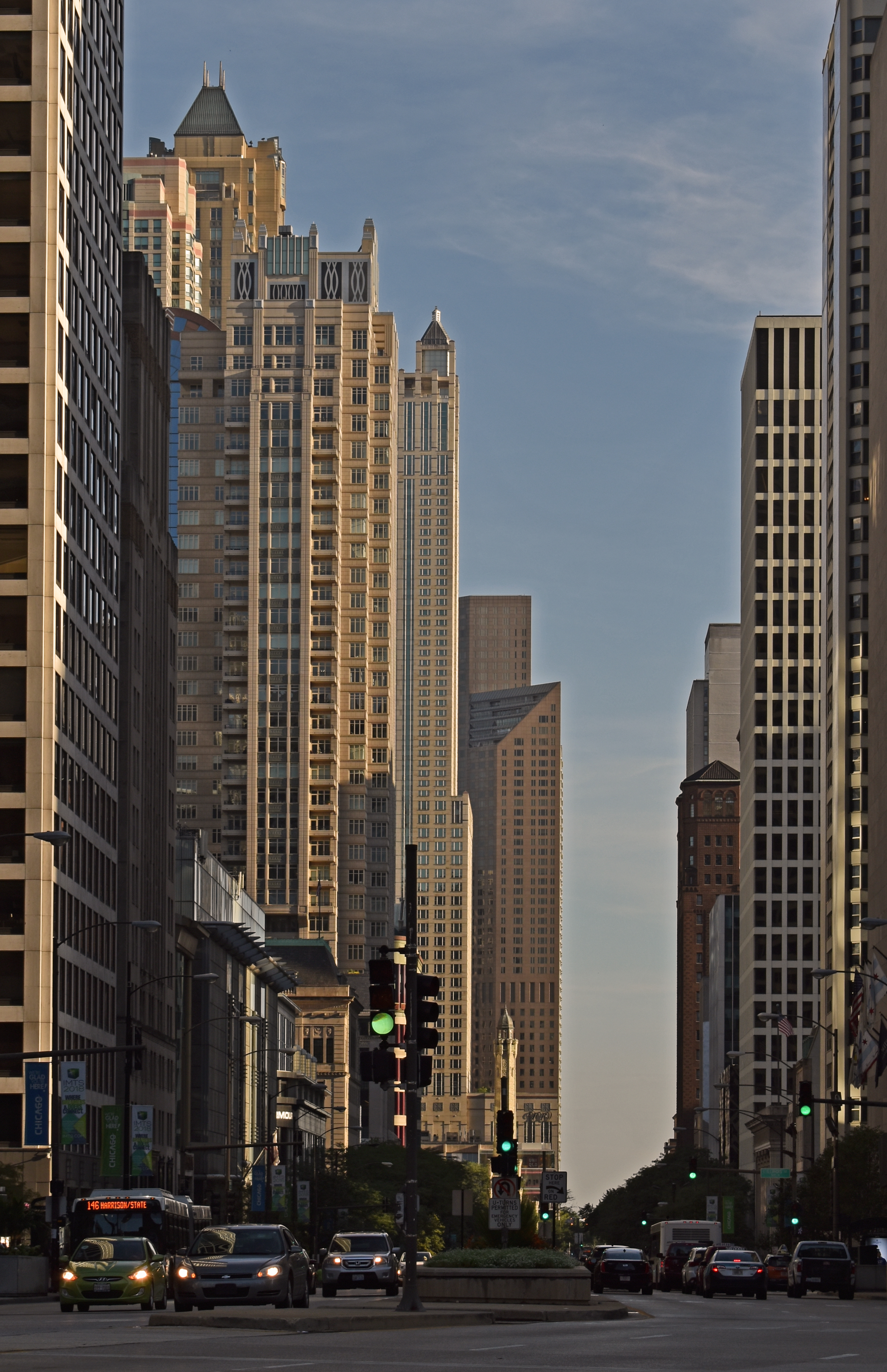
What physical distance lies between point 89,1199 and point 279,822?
13195 cm

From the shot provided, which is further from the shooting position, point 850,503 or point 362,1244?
point 850,503

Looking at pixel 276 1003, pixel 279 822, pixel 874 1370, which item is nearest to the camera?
pixel 874 1370

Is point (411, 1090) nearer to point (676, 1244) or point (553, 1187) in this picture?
point (553, 1187)

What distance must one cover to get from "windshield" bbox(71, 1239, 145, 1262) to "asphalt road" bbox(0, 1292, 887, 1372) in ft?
14.1

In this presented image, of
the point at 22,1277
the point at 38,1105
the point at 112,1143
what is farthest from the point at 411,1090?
→ the point at 112,1143

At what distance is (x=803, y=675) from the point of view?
196 m

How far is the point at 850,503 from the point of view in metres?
150

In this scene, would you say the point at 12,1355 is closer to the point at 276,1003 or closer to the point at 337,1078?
the point at 276,1003

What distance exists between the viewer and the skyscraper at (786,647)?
19538 centimetres

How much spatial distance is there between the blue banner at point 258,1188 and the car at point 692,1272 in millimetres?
50749

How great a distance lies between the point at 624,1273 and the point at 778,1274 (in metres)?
16.2

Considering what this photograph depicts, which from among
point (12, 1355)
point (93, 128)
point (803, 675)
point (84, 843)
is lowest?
point (12, 1355)

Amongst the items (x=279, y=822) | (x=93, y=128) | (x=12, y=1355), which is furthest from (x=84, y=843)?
(x=279, y=822)

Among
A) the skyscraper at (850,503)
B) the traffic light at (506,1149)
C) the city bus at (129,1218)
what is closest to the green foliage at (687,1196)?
the skyscraper at (850,503)
